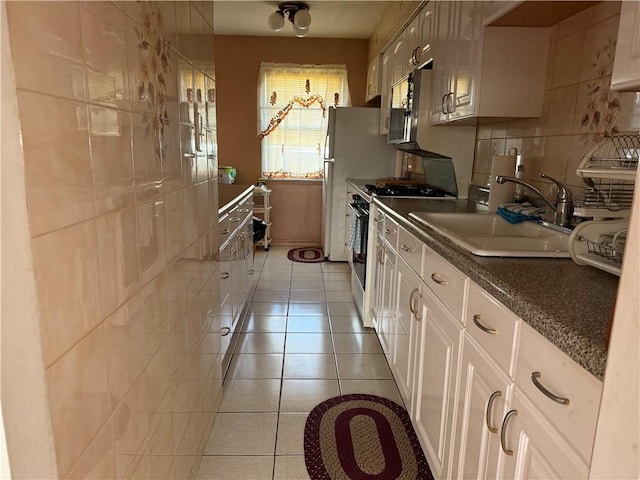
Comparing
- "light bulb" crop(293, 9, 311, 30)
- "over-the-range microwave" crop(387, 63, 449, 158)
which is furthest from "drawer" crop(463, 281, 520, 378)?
"light bulb" crop(293, 9, 311, 30)

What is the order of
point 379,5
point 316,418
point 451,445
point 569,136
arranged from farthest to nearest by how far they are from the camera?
point 379,5 < point 316,418 < point 569,136 < point 451,445

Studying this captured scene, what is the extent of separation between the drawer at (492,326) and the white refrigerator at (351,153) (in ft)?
11.0

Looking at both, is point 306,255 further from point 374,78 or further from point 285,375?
point 285,375

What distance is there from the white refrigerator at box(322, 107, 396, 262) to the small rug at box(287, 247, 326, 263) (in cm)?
51

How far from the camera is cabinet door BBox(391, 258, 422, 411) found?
1.80 meters

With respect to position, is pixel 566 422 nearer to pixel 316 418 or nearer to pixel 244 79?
pixel 316 418

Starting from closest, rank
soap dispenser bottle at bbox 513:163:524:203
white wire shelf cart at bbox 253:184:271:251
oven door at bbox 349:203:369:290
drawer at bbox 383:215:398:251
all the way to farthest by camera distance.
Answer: soap dispenser bottle at bbox 513:163:524:203 < drawer at bbox 383:215:398:251 < oven door at bbox 349:203:369:290 < white wire shelf cart at bbox 253:184:271:251

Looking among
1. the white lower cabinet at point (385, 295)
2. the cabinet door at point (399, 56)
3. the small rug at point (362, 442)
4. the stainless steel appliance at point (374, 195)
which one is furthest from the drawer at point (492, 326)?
the cabinet door at point (399, 56)

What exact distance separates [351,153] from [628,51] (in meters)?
3.50

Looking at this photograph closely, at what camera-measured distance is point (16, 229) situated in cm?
56

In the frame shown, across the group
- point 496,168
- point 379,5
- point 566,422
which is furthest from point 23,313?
point 379,5

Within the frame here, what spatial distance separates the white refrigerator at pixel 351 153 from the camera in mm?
4445

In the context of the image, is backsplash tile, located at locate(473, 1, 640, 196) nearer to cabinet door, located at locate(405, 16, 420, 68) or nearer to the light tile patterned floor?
cabinet door, located at locate(405, 16, 420, 68)

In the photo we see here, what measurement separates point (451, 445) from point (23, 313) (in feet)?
4.00
